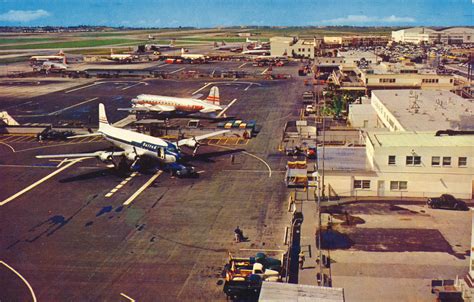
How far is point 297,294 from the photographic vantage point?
98.2ft

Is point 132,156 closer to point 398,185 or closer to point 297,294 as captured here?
point 398,185

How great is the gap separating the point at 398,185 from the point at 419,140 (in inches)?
255

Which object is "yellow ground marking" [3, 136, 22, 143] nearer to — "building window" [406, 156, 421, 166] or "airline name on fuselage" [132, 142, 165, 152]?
"airline name on fuselage" [132, 142, 165, 152]

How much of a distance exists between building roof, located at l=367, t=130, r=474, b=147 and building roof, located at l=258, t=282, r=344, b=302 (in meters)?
32.9

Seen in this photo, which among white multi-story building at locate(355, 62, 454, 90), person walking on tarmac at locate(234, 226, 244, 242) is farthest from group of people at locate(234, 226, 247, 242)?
white multi-story building at locate(355, 62, 454, 90)

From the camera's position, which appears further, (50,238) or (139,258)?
(50,238)

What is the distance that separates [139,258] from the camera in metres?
46.6

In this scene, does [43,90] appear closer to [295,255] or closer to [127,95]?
[127,95]

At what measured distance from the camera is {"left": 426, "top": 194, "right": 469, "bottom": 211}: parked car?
5512 cm

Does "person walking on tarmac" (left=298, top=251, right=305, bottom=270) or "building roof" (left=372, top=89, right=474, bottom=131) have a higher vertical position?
"building roof" (left=372, top=89, right=474, bottom=131)

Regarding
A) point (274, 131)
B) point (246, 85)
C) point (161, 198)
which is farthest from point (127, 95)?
point (161, 198)

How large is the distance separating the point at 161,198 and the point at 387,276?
103ft

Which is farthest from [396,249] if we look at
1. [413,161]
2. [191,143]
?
[191,143]

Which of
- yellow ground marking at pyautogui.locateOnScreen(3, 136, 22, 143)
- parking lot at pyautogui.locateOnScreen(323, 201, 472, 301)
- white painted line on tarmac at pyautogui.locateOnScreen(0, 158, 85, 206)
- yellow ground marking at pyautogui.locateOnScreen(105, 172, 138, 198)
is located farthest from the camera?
yellow ground marking at pyautogui.locateOnScreen(3, 136, 22, 143)
